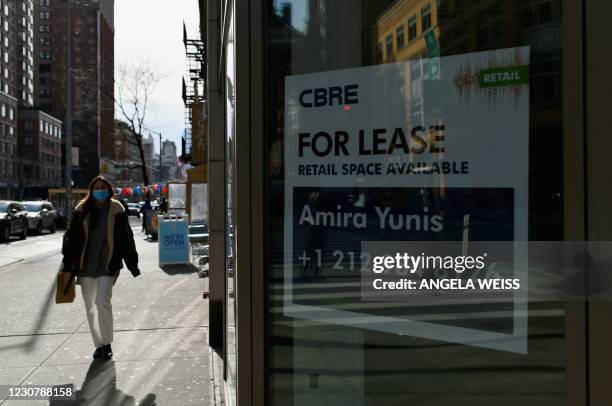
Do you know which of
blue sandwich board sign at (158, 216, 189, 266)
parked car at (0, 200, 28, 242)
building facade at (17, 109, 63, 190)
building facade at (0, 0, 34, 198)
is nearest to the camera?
blue sandwich board sign at (158, 216, 189, 266)

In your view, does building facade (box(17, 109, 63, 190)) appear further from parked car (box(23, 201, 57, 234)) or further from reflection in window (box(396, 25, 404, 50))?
reflection in window (box(396, 25, 404, 50))

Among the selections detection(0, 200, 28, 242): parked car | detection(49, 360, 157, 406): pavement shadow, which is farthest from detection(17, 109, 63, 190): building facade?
detection(49, 360, 157, 406): pavement shadow

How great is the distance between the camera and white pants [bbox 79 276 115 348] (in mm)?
6500

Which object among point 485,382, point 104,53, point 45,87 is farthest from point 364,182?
point 104,53

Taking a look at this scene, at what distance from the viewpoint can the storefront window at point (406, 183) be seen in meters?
2.43

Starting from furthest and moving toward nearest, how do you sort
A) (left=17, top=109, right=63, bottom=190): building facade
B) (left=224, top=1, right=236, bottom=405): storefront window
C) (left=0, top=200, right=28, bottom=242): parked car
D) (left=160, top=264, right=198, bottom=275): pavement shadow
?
1. (left=17, top=109, right=63, bottom=190): building facade
2. (left=0, top=200, right=28, bottom=242): parked car
3. (left=160, top=264, right=198, bottom=275): pavement shadow
4. (left=224, top=1, right=236, bottom=405): storefront window

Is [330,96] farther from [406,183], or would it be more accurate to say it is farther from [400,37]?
[406,183]

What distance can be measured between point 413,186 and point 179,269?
12.8 metres

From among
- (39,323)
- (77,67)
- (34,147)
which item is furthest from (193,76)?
(77,67)

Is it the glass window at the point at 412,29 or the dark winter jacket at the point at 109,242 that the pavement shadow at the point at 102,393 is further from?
the glass window at the point at 412,29

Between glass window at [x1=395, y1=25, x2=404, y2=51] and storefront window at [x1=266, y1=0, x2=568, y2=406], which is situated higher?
glass window at [x1=395, y1=25, x2=404, y2=51]

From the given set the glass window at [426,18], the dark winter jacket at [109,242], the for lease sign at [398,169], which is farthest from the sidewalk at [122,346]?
the glass window at [426,18]

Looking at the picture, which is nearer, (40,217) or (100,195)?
(100,195)

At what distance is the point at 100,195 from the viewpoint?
6.68 metres
